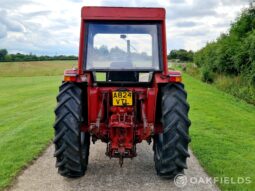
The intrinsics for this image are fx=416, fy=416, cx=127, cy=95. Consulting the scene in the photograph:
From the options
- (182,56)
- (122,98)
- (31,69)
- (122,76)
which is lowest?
(122,98)

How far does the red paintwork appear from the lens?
6.39 metres

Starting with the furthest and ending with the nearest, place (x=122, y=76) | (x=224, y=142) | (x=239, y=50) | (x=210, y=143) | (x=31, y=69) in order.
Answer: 1. (x=31, y=69)
2. (x=239, y=50)
3. (x=224, y=142)
4. (x=210, y=143)
5. (x=122, y=76)

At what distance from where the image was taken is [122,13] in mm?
6668

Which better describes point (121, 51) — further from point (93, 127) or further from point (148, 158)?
point (148, 158)

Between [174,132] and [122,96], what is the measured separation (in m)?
1.03

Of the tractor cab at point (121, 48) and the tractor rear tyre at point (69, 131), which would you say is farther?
the tractor cab at point (121, 48)

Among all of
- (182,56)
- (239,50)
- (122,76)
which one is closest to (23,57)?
(182,56)

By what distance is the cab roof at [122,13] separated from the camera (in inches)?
261

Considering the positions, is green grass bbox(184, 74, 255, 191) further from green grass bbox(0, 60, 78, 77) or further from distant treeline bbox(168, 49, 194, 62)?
distant treeline bbox(168, 49, 194, 62)

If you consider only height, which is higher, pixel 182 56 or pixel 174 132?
pixel 182 56

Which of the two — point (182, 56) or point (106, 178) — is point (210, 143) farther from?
point (182, 56)

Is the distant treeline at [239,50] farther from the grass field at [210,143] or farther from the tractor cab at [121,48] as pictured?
the tractor cab at [121,48]

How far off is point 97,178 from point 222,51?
25.6 metres

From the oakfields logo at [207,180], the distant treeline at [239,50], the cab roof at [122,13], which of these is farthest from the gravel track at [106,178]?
the distant treeline at [239,50]
